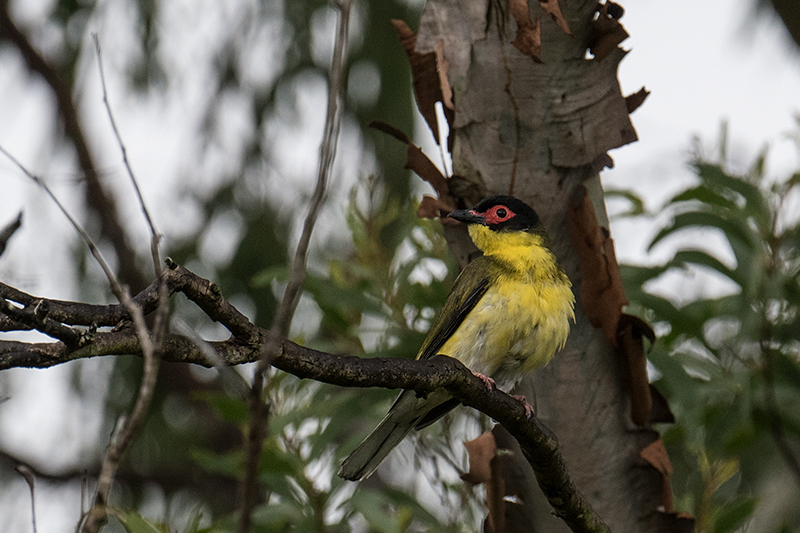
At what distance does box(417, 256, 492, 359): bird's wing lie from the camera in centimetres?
331

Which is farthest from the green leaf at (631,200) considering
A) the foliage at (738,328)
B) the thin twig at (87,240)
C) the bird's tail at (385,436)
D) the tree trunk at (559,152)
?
the thin twig at (87,240)

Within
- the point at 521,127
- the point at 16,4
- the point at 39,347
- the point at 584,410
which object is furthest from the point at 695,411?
the point at 16,4

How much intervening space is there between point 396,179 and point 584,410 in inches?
114

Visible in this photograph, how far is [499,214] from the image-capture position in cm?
332

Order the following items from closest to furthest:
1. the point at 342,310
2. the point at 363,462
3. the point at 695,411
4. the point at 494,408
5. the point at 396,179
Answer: the point at 494,408, the point at 363,462, the point at 695,411, the point at 342,310, the point at 396,179

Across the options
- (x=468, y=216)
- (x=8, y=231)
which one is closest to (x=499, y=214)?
(x=468, y=216)

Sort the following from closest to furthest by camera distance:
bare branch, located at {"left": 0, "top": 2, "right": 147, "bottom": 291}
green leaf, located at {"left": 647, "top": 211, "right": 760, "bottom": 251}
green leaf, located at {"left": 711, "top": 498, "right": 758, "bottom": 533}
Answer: green leaf, located at {"left": 711, "top": 498, "right": 758, "bottom": 533} < green leaf, located at {"left": 647, "top": 211, "right": 760, "bottom": 251} < bare branch, located at {"left": 0, "top": 2, "right": 147, "bottom": 291}

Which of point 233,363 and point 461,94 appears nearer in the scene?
point 233,363

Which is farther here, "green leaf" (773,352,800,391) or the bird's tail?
"green leaf" (773,352,800,391)

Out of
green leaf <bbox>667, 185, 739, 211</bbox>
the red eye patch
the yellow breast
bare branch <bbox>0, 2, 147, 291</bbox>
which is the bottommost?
the yellow breast

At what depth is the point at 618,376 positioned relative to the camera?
10.9 ft

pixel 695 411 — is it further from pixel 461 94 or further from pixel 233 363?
pixel 233 363

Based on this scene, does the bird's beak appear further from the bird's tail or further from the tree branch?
the tree branch

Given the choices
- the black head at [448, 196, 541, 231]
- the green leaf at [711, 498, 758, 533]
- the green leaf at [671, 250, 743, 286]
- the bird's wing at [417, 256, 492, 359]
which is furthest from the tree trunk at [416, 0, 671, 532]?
the green leaf at [671, 250, 743, 286]
